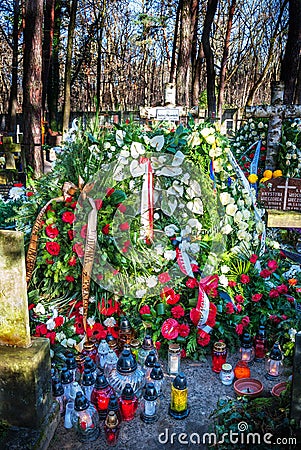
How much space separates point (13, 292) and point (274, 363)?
6.53 ft

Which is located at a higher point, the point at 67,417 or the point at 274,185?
the point at 274,185

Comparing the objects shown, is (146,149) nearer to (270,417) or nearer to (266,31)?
(270,417)

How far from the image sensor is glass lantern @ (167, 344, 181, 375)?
3.37m

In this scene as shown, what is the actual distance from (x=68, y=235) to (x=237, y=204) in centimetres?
157

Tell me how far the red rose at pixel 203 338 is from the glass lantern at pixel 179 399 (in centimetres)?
70

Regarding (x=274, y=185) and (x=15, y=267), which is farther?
(x=274, y=185)

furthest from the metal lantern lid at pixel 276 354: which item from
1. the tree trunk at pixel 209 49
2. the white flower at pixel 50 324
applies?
the tree trunk at pixel 209 49

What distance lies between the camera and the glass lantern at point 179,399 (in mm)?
2846

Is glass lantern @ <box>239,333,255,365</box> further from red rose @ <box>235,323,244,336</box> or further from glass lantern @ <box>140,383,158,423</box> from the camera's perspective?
glass lantern @ <box>140,383,158,423</box>

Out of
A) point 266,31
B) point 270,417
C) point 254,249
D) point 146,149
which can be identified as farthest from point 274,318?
point 266,31

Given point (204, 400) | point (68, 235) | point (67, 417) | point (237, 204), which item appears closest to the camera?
point (67, 417)

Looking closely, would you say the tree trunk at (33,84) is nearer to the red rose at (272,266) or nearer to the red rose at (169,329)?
the red rose at (272,266)

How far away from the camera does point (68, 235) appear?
3.62m

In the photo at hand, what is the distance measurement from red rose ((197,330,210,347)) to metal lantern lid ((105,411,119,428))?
1101mm
